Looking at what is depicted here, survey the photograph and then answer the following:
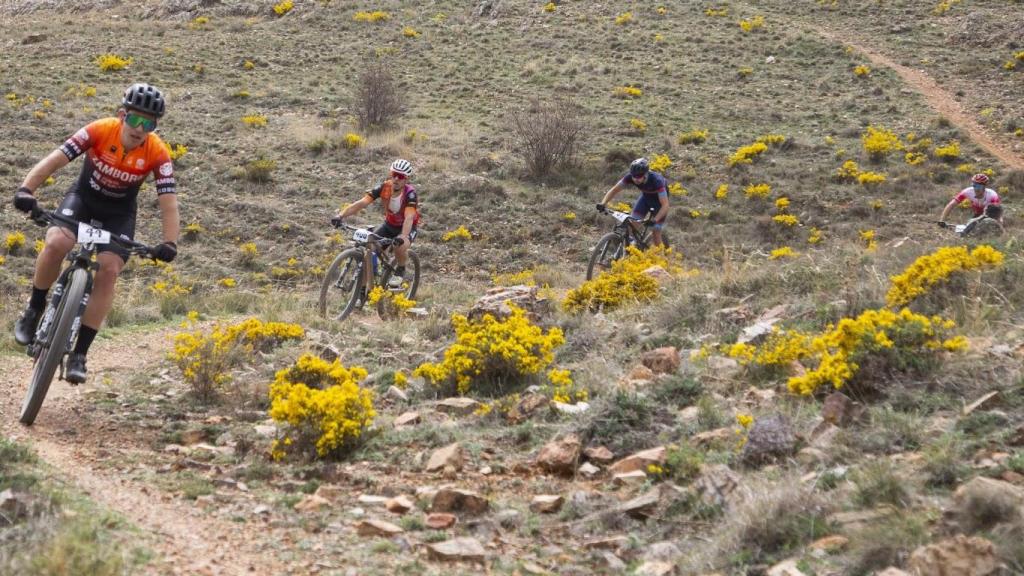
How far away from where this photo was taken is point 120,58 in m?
32.5

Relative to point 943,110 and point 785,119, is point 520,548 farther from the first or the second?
point 943,110

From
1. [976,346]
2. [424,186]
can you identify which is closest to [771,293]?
[976,346]

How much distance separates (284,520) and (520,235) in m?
15.5

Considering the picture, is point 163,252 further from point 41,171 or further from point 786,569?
point 786,569

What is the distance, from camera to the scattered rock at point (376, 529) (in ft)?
13.4

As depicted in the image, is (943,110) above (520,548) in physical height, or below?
below

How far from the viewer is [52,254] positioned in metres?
5.70

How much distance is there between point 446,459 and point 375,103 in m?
22.5

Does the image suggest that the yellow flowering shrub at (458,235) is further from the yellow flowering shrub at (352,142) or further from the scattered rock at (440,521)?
the scattered rock at (440,521)

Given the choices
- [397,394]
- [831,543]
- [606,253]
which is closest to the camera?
[831,543]

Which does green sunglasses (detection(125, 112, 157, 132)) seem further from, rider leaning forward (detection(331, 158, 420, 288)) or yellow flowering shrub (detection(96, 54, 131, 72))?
yellow flowering shrub (detection(96, 54, 131, 72))

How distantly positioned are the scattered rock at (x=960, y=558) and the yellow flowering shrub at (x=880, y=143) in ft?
73.5

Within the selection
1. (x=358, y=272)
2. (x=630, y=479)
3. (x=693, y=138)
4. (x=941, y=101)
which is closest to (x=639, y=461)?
(x=630, y=479)

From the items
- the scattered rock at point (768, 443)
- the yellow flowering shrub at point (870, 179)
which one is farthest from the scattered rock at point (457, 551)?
the yellow flowering shrub at point (870, 179)
